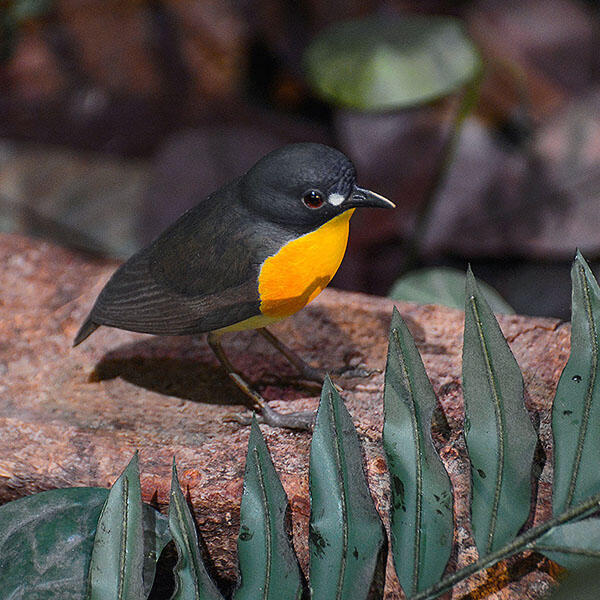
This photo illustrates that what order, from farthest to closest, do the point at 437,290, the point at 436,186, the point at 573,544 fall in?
1. the point at 436,186
2. the point at 437,290
3. the point at 573,544

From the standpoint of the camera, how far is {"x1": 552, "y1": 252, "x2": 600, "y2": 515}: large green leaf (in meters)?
1.60

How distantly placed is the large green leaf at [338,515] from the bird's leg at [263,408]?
413 mm

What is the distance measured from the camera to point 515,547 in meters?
1.61

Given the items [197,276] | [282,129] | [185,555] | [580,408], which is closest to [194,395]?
[197,276]

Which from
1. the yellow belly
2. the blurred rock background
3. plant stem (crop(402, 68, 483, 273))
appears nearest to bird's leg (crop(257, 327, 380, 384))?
the yellow belly

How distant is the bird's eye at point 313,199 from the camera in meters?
1.75

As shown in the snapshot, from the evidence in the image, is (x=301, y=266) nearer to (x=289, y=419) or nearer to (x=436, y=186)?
(x=289, y=419)

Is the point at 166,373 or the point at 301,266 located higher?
the point at 301,266

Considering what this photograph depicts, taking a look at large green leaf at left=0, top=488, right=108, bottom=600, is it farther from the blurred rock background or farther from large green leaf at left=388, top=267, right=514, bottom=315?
the blurred rock background

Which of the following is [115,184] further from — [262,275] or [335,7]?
[262,275]

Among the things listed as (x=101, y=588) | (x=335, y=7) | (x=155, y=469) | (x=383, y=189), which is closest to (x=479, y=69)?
(x=383, y=189)

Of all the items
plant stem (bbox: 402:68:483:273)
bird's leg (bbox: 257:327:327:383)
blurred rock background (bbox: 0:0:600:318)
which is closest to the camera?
bird's leg (bbox: 257:327:327:383)

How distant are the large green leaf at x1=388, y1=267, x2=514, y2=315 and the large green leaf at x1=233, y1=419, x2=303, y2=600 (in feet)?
3.95

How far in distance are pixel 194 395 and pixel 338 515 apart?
731mm
